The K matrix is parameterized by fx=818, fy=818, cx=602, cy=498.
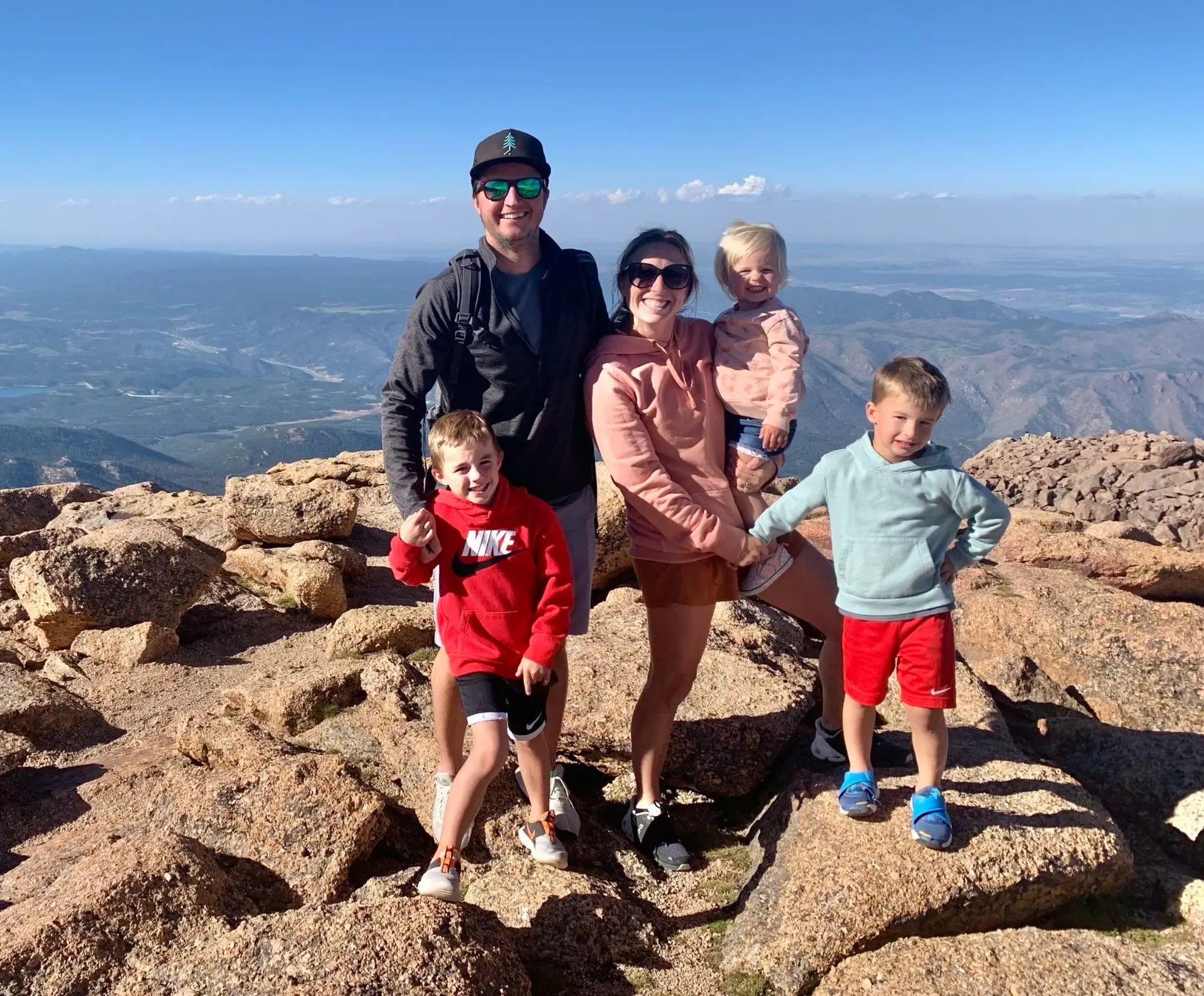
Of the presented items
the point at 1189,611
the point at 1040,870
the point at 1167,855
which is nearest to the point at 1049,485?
the point at 1189,611

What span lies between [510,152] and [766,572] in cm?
330

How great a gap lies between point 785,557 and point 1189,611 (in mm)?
7475

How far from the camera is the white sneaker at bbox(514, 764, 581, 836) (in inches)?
243

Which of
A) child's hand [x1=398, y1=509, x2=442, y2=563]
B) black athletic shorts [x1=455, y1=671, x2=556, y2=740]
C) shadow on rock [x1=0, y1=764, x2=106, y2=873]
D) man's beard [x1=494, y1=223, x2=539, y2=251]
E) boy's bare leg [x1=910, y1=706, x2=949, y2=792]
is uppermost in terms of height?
man's beard [x1=494, y1=223, x2=539, y2=251]

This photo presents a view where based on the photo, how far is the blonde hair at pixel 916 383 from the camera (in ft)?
16.4

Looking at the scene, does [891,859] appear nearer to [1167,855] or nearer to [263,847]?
[1167,855]

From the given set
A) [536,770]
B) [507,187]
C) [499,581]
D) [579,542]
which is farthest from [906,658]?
[507,187]

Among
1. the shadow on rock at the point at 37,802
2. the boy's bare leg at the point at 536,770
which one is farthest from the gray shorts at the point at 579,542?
the shadow on rock at the point at 37,802

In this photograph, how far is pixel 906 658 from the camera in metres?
5.29

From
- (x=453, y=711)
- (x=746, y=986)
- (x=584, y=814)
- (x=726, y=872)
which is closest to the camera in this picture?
A: (x=746, y=986)

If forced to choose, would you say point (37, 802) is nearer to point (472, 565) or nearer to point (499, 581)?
point (472, 565)

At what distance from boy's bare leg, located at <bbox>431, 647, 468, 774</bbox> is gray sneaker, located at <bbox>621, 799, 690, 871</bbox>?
1.42 metres

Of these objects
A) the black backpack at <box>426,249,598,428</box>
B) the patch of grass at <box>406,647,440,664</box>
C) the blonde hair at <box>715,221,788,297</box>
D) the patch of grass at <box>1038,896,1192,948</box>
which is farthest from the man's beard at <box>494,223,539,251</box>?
the patch of grass at <box>1038,896,1192,948</box>

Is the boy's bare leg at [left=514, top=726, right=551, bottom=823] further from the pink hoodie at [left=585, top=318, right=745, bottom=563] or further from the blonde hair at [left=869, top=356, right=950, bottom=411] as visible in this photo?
the blonde hair at [left=869, top=356, right=950, bottom=411]
